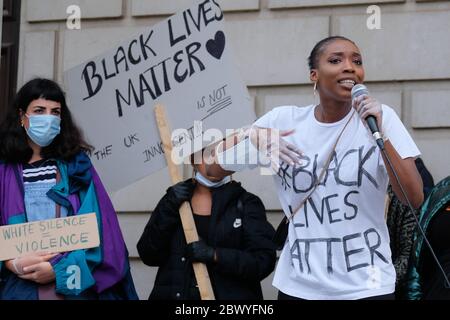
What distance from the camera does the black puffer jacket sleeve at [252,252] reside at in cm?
555

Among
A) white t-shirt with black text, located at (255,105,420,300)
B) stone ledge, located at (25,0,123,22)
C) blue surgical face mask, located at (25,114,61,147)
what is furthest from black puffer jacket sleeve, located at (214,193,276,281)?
stone ledge, located at (25,0,123,22)

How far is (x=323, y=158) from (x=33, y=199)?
5.15 ft

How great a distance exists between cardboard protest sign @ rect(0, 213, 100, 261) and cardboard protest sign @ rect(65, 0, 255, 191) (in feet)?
2.18

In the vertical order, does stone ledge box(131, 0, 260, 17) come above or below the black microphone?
above

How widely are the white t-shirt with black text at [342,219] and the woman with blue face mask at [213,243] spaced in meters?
0.87

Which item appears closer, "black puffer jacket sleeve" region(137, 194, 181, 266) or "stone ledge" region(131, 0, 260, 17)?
"black puffer jacket sleeve" region(137, 194, 181, 266)

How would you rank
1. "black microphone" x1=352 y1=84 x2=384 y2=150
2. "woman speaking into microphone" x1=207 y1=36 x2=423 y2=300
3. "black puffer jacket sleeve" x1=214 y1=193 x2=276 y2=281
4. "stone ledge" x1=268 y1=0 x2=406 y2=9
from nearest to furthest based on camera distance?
"black microphone" x1=352 y1=84 x2=384 y2=150
"woman speaking into microphone" x1=207 y1=36 x2=423 y2=300
"black puffer jacket sleeve" x1=214 y1=193 x2=276 y2=281
"stone ledge" x1=268 y1=0 x2=406 y2=9

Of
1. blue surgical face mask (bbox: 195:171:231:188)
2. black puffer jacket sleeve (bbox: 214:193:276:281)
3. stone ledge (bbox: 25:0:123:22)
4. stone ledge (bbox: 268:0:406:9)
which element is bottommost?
black puffer jacket sleeve (bbox: 214:193:276:281)

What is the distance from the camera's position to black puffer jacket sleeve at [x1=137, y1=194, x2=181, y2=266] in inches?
225

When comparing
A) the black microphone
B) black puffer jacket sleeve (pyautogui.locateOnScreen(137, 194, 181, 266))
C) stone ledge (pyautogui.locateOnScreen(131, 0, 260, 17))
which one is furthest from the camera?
stone ledge (pyautogui.locateOnScreen(131, 0, 260, 17))

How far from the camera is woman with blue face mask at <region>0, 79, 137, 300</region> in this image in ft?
17.4

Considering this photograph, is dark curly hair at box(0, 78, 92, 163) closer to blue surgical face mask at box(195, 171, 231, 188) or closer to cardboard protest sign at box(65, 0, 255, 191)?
cardboard protest sign at box(65, 0, 255, 191)

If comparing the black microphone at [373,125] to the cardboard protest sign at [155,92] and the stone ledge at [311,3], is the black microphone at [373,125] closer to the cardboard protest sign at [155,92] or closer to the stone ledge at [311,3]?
the cardboard protest sign at [155,92]
